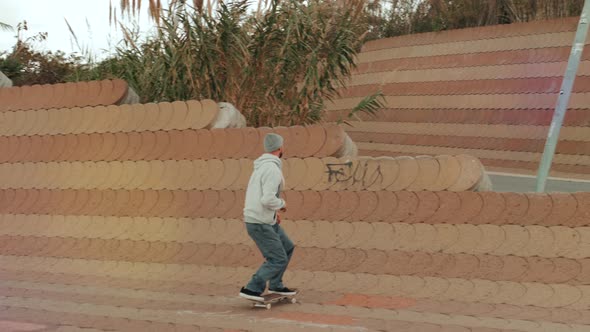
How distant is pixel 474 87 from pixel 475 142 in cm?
118

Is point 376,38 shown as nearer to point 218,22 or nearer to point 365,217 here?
point 218,22

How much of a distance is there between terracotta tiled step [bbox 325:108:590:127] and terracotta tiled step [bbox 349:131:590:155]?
33 cm

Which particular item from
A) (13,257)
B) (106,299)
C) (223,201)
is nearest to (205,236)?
(223,201)

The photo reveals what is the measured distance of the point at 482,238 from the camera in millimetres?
9047

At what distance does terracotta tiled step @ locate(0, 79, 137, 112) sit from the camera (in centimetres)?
1147

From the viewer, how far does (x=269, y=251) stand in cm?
843

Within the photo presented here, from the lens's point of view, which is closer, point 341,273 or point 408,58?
point 341,273

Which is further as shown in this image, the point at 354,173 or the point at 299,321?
the point at 354,173

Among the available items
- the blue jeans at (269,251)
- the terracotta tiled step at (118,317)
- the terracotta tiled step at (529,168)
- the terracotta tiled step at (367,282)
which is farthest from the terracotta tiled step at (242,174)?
the terracotta tiled step at (529,168)

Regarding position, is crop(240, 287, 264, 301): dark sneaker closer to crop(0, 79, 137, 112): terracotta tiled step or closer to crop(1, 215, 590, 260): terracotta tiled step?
crop(1, 215, 590, 260): terracotta tiled step

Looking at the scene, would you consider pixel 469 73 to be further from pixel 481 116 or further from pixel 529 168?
pixel 529 168

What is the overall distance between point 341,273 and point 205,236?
180 cm

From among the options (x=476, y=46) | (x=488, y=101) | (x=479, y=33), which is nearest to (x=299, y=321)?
(x=488, y=101)

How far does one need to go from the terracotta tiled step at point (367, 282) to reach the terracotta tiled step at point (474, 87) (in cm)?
846
